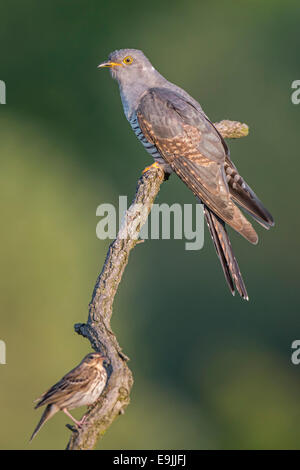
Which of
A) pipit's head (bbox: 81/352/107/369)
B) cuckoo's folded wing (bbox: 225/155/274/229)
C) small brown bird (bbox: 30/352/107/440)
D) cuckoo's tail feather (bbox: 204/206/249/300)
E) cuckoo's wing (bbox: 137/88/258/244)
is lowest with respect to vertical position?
small brown bird (bbox: 30/352/107/440)

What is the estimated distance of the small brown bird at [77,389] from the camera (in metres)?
2.60

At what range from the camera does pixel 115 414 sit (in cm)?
227

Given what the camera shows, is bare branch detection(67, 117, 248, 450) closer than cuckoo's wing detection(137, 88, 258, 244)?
Yes

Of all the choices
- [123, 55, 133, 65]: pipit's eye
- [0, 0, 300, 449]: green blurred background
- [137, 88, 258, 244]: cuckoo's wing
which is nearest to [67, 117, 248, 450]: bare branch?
[137, 88, 258, 244]: cuckoo's wing

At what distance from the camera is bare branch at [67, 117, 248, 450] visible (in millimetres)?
2229

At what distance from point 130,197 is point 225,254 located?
12.3 ft

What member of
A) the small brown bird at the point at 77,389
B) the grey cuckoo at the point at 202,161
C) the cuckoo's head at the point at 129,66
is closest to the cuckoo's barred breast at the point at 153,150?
the grey cuckoo at the point at 202,161

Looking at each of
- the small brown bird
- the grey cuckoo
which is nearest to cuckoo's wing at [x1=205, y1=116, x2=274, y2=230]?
the grey cuckoo

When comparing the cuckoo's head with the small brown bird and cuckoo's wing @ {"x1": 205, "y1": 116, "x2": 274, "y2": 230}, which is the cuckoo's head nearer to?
cuckoo's wing @ {"x1": 205, "y1": 116, "x2": 274, "y2": 230}

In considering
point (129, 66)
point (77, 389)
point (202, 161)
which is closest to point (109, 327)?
point (77, 389)

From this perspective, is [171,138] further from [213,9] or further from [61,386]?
[213,9]

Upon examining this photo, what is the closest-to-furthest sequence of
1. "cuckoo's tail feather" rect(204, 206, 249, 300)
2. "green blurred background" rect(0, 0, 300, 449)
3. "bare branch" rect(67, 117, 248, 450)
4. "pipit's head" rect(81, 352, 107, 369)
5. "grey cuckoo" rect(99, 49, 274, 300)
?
"bare branch" rect(67, 117, 248, 450) → "pipit's head" rect(81, 352, 107, 369) → "cuckoo's tail feather" rect(204, 206, 249, 300) → "grey cuckoo" rect(99, 49, 274, 300) → "green blurred background" rect(0, 0, 300, 449)

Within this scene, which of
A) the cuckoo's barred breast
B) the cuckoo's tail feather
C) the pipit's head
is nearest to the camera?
the pipit's head

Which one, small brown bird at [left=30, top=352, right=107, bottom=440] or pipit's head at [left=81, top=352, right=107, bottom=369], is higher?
pipit's head at [left=81, top=352, right=107, bottom=369]
